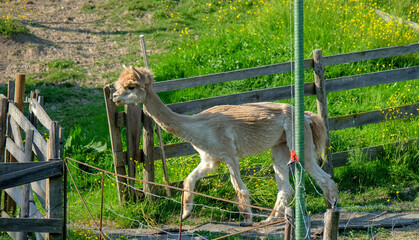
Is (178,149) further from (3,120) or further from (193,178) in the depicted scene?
(3,120)

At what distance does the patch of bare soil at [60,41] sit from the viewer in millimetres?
13219

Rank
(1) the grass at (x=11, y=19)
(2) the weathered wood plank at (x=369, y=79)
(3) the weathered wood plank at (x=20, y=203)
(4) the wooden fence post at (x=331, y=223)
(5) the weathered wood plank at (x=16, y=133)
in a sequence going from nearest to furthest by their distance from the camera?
1. (4) the wooden fence post at (x=331, y=223)
2. (3) the weathered wood plank at (x=20, y=203)
3. (5) the weathered wood plank at (x=16, y=133)
4. (2) the weathered wood plank at (x=369, y=79)
5. (1) the grass at (x=11, y=19)

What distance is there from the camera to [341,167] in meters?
9.38

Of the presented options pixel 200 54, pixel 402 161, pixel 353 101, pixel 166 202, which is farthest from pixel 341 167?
pixel 200 54

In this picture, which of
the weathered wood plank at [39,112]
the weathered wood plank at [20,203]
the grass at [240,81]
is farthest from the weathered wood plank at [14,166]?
the grass at [240,81]

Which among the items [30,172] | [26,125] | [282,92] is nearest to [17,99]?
[26,125]

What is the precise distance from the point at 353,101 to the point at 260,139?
4030mm

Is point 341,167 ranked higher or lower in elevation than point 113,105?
lower

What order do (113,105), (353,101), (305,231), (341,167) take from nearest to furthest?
(305,231)
(113,105)
(341,167)
(353,101)

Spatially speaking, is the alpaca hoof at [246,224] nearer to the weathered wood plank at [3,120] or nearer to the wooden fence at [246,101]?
the wooden fence at [246,101]

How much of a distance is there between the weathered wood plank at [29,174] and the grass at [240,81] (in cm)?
180

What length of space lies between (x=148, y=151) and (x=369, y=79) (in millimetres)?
3657

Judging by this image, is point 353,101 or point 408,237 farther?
point 353,101

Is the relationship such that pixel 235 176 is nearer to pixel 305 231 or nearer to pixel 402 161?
pixel 305 231
